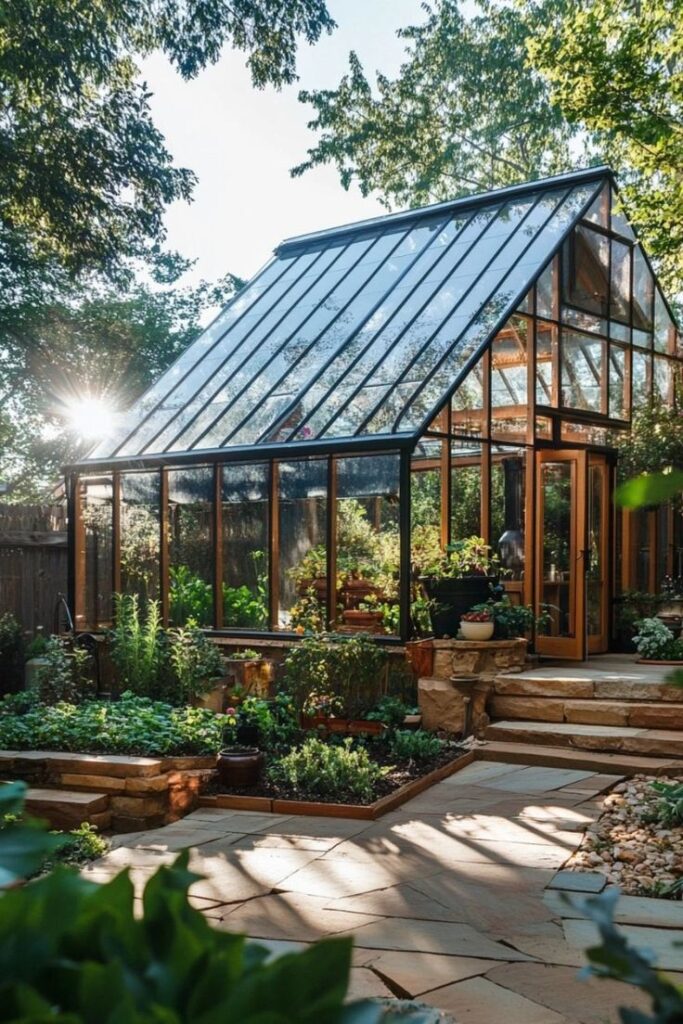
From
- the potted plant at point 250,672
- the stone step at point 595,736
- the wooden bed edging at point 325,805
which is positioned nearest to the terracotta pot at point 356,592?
the potted plant at point 250,672

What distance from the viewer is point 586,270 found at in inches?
436

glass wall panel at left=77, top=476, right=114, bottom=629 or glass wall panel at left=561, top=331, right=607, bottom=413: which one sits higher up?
glass wall panel at left=561, top=331, right=607, bottom=413

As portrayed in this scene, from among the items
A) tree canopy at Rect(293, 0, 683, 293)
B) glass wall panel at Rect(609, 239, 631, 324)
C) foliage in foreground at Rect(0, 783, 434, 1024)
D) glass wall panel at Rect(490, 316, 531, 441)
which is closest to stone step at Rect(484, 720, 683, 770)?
glass wall panel at Rect(490, 316, 531, 441)

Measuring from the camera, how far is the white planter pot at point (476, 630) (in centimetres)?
851

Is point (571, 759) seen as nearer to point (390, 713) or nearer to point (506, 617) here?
point (390, 713)

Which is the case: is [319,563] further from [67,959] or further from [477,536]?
[67,959]

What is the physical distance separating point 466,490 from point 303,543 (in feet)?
5.26

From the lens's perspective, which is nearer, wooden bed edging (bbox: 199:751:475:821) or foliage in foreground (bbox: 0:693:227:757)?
wooden bed edging (bbox: 199:751:475:821)

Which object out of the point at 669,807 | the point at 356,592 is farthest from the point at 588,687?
the point at 669,807

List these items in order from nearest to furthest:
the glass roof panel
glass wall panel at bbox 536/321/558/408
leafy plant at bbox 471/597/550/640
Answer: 1. leafy plant at bbox 471/597/550/640
2. the glass roof panel
3. glass wall panel at bbox 536/321/558/408

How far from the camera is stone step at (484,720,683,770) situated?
281 inches

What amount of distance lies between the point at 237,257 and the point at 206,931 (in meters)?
23.6

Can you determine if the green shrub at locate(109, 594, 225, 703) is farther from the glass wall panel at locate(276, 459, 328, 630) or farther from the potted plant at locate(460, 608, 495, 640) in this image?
the potted plant at locate(460, 608, 495, 640)

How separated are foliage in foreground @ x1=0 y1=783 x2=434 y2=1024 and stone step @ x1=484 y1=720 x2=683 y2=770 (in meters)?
6.67
